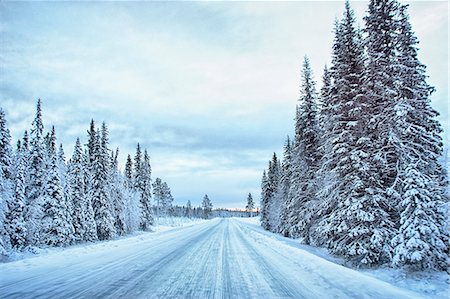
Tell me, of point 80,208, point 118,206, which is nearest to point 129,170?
point 118,206

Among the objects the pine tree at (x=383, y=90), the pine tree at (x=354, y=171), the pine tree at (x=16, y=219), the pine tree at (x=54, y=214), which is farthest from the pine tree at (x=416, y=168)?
the pine tree at (x=54, y=214)

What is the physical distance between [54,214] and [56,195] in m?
1.50

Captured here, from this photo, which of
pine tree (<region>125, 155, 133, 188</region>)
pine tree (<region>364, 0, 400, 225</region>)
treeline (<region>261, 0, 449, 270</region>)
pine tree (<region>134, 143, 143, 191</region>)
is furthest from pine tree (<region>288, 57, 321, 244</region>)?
pine tree (<region>125, 155, 133, 188</region>)

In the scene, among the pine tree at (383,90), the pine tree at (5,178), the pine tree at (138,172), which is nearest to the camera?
the pine tree at (383,90)

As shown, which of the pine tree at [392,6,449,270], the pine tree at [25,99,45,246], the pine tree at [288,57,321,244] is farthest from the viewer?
the pine tree at [288,57,321,244]

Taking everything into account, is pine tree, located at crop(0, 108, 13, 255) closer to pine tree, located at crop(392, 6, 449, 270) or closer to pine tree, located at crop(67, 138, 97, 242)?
pine tree, located at crop(67, 138, 97, 242)

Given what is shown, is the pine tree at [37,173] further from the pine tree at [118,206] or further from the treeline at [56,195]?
the pine tree at [118,206]

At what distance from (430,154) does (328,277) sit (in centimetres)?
695

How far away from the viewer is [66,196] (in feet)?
88.7

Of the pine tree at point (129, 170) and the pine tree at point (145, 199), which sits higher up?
the pine tree at point (129, 170)

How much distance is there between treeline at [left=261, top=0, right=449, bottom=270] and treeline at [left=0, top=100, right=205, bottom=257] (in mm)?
18119

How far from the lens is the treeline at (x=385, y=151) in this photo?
10.7m

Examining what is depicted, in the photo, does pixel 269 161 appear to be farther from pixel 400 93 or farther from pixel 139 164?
pixel 400 93

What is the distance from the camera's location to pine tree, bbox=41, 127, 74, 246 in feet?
79.5
